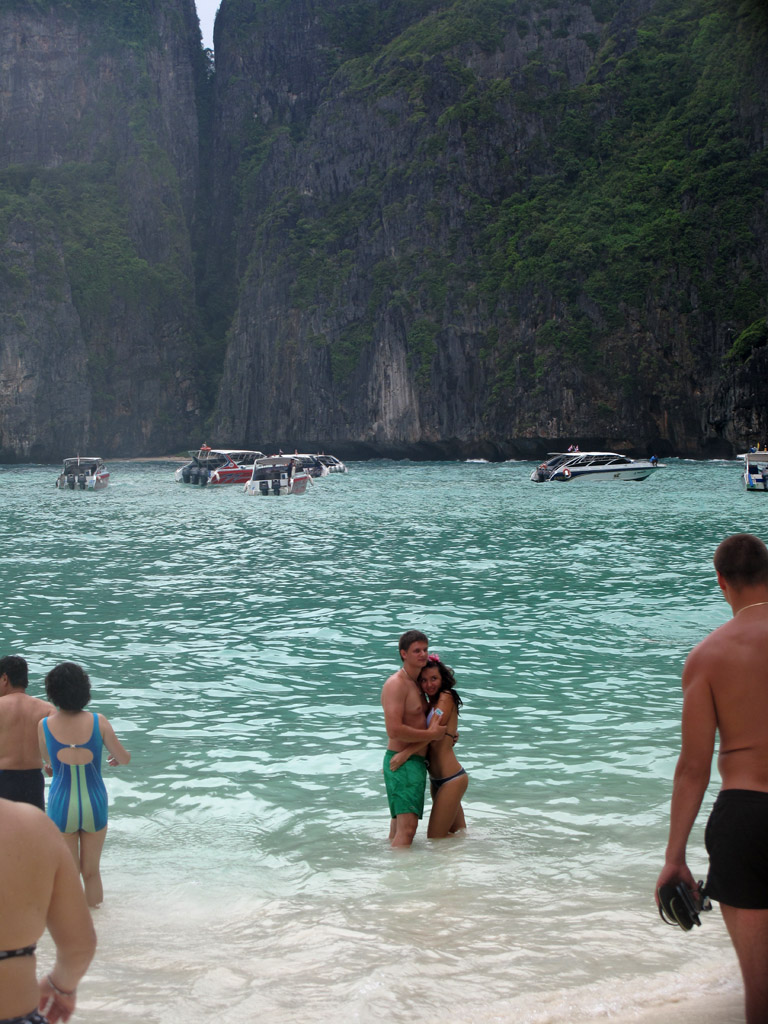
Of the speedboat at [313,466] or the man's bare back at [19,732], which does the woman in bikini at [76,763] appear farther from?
the speedboat at [313,466]

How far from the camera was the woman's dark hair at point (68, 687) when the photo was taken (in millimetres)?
5293

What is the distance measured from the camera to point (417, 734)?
19.4 ft

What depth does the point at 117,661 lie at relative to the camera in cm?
1202

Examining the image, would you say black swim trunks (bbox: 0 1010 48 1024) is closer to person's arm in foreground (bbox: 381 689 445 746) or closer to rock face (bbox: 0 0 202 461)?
person's arm in foreground (bbox: 381 689 445 746)

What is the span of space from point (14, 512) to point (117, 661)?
2700 cm

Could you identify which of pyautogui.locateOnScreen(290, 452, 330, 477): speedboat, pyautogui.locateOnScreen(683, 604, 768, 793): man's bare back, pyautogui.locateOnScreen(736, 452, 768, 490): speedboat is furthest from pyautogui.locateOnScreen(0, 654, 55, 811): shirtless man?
pyautogui.locateOnScreen(290, 452, 330, 477): speedboat

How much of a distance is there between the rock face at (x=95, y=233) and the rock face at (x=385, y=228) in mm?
313

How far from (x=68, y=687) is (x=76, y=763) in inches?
16.0

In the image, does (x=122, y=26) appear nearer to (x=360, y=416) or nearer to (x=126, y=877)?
(x=360, y=416)

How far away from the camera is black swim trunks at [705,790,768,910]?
10.3 ft

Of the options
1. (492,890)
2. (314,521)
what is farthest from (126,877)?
(314,521)

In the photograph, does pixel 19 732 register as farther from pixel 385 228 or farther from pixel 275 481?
pixel 385 228

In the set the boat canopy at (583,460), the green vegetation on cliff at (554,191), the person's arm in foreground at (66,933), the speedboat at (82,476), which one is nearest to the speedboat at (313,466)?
the speedboat at (82,476)

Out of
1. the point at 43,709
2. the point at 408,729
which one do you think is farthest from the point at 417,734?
the point at 43,709
